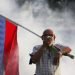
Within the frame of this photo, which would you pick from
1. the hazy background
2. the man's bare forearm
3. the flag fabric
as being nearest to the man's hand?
the man's bare forearm

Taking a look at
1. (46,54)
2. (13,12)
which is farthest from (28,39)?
(46,54)

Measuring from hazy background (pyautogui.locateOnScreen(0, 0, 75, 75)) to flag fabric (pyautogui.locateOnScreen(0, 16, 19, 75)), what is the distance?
7.93 metres

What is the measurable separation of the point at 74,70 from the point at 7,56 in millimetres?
9456

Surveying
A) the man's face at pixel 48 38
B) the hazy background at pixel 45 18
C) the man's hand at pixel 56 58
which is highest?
the hazy background at pixel 45 18

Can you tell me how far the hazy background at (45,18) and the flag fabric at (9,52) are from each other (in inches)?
312

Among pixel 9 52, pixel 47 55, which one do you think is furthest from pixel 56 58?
pixel 9 52

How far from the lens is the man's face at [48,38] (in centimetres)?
531

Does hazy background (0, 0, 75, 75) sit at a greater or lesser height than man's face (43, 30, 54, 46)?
greater

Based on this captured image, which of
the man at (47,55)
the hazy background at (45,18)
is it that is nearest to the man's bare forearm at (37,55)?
the man at (47,55)

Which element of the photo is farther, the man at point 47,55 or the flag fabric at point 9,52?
the flag fabric at point 9,52

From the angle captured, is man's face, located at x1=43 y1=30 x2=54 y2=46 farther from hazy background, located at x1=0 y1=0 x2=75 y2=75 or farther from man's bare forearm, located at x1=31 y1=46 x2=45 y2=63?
hazy background, located at x1=0 y1=0 x2=75 y2=75

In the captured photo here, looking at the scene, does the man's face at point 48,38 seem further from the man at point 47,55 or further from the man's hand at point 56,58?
the man's hand at point 56,58

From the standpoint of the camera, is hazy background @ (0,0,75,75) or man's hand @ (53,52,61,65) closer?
man's hand @ (53,52,61,65)

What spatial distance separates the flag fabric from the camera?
6586mm
